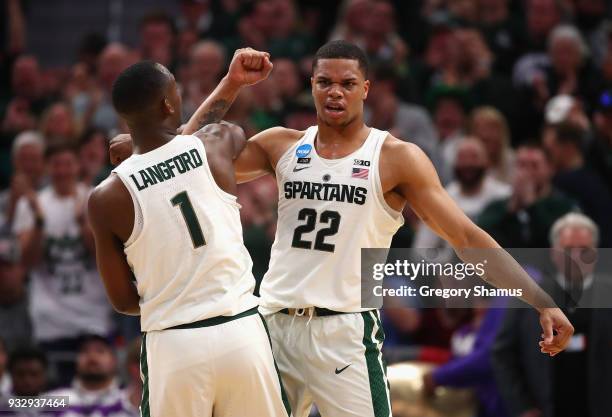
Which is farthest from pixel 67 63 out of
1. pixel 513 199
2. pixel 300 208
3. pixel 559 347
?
pixel 559 347

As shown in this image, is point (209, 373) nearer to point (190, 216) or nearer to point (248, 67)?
point (190, 216)

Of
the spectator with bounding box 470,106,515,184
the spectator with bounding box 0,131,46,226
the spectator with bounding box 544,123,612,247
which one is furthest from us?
the spectator with bounding box 0,131,46,226

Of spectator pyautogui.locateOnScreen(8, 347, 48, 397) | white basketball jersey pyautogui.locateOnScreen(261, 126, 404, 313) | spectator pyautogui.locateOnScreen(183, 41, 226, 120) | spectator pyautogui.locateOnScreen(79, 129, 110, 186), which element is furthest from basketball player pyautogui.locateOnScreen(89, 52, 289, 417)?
spectator pyautogui.locateOnScreen(183, 41, 226, 120)

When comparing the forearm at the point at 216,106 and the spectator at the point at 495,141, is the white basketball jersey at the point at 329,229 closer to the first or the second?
the forearm at the point at 216,106

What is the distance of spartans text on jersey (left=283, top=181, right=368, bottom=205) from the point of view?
614 centimetres

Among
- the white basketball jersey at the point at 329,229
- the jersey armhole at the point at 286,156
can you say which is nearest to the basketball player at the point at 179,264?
the white basketball jersey at the point at 329,229

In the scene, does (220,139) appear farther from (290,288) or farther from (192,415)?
(192,415)

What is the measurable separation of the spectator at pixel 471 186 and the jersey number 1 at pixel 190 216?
5.11 metres

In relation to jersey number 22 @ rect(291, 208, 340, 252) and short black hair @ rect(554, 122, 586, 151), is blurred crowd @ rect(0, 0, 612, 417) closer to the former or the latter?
short black hair @ rect(554, 122, 586, 151)

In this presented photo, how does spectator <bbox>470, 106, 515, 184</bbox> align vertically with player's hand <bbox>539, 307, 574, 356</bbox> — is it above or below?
above

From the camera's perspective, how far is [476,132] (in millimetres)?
11414

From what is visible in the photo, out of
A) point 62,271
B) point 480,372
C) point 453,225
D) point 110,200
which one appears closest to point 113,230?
point 110,200

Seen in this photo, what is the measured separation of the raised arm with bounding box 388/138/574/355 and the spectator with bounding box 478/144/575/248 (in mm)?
3732

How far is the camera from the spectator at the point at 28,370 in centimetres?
964
